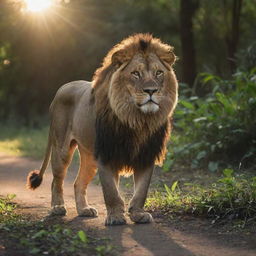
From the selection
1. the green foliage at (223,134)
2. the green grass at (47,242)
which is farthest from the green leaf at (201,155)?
the green grass at (47,242)

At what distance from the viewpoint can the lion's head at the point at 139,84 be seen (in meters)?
4.38

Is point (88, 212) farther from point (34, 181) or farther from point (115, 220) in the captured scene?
point (34, 181)

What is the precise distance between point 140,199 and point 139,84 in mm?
876

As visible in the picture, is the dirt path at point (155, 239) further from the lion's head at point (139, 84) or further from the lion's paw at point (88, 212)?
the lion's head at point (139, 84)

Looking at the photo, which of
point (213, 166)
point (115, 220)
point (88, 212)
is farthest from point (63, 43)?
point (115, 220)

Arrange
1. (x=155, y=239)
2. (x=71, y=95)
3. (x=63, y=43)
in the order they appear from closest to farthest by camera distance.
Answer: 1. (x=155, y=239)
2. (x=71, y=95)
3. (x=63, y=43)

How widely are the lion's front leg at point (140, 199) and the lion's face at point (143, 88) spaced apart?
487 mm

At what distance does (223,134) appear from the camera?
751 cm

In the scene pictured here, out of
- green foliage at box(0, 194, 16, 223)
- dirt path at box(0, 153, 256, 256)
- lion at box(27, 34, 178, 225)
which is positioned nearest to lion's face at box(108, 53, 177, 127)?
lion at box(27, 34, 178, 225)

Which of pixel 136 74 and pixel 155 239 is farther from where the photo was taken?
pixel 136 74

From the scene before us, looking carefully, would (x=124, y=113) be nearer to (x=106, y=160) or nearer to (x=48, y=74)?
(x=106, y=160)

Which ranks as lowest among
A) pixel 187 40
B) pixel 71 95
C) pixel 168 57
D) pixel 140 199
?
pixel 140 199

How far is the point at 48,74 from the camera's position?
1848 centimetres

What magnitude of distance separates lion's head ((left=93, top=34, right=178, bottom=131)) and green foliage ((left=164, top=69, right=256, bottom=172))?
8.54 ft
